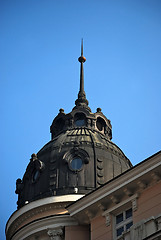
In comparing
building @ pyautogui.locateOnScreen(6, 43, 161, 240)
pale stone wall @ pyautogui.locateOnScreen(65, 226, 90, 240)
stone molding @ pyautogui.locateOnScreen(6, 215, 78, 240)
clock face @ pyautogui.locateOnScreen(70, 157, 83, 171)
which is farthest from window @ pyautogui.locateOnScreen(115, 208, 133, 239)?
clock face @ pyautogui.locateOnScreen(70, 157, 83, 171)

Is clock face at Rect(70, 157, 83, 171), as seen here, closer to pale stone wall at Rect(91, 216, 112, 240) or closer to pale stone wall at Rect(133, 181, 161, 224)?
pale stone wall at Rect(91, 216, 112, 240)

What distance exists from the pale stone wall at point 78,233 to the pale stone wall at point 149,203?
14.5ft

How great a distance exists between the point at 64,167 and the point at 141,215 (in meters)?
9.26

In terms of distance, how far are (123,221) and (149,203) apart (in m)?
1.81

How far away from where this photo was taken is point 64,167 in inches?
1393

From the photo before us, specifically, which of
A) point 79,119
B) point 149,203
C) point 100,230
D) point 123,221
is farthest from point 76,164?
point 149,203

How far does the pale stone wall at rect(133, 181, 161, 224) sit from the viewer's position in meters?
26.3

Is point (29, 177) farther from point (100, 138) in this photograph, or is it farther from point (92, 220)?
point (92, 220)

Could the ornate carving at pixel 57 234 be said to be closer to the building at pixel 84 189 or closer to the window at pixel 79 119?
the building at pixel 84 189

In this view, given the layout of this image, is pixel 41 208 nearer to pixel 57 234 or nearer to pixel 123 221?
pixel 57 234

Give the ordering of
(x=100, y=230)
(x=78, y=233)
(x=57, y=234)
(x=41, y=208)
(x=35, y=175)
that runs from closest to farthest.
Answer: (x=100, y=230), (x=78, y=233), (x=57, y=234), (x=41, y=208), (x=35, y=175)

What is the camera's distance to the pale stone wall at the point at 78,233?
101 feet

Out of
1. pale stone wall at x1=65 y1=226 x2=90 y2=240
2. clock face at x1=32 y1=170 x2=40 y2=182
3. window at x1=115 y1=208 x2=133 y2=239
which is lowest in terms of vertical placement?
window at x1=115 y1=208 x2=133 y2=239

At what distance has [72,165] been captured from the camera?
35500 millimetres
